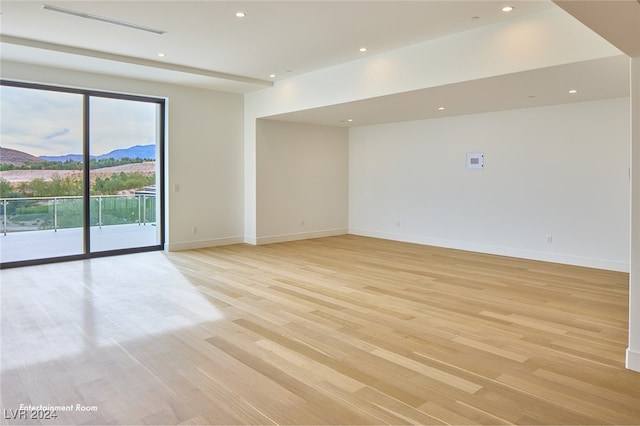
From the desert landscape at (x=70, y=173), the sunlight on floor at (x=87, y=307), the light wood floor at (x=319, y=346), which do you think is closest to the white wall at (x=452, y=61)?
the desert landscape at (x=70, y=173)

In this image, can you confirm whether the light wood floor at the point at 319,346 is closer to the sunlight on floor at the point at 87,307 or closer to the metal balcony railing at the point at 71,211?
the sunlight on floor at the point at 87,307

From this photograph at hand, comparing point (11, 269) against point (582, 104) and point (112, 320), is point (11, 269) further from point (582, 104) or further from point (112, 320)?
point (582, 104)

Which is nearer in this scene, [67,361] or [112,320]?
[67,361]

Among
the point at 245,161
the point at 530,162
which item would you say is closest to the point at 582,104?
the point at 530,162

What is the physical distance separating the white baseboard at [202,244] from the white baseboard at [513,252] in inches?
112

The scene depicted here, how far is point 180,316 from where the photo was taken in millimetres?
4070

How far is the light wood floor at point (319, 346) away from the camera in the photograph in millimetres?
2473

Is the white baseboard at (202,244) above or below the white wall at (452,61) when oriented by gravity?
below

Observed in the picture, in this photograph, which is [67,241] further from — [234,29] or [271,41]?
[271,41]

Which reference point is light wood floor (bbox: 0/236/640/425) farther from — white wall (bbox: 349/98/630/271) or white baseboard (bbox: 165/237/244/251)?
white baseboard (bbox: 165/237/244/251)

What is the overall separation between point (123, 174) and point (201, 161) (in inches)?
51.1

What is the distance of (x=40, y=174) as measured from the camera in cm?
644

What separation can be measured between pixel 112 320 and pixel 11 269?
322cm

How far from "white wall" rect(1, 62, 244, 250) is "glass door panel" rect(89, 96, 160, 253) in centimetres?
30
